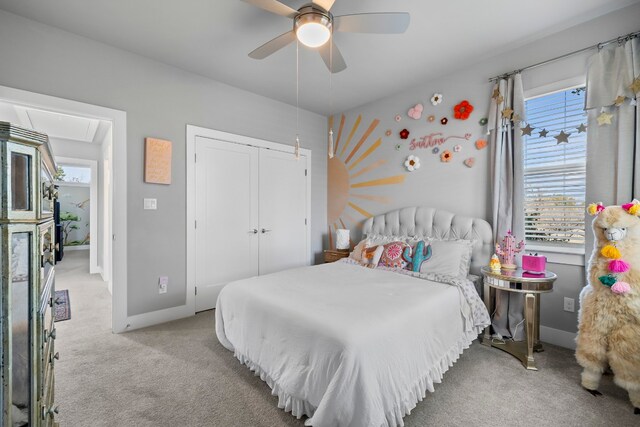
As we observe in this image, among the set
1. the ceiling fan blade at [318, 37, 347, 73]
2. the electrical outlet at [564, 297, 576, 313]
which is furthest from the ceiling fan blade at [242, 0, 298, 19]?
the electrical outlet at [564, 297, 576, 313]

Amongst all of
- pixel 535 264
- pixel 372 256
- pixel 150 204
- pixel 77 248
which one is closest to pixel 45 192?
pixel 150 204

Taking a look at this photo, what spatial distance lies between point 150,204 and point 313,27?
2.39m

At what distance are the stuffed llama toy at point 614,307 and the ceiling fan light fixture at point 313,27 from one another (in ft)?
7.40

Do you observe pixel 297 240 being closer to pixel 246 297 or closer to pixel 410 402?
pixel 246 297

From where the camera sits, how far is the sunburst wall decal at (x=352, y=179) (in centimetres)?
408

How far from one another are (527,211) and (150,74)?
4051 mm

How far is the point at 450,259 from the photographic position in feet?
8.97

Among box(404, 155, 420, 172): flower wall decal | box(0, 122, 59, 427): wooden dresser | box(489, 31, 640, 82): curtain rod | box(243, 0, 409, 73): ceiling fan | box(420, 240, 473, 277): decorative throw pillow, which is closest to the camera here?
box(0, 122, 59, 427): wooden dresser

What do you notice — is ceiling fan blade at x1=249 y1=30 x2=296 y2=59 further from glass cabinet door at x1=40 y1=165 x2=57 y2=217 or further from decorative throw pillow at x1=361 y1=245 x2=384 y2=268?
decorative throw pillow at x1=361 y1=245 x2=384 y2=268

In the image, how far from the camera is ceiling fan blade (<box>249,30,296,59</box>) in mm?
2084

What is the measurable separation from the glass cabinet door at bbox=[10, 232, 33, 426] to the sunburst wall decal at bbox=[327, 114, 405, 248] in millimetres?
3544

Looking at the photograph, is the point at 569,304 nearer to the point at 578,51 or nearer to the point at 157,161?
the point at 578,51

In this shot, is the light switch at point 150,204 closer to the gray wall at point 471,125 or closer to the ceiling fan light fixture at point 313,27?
the ceiling fan light fixture at point 313,27

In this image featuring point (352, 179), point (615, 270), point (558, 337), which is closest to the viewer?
point (615, 270)
